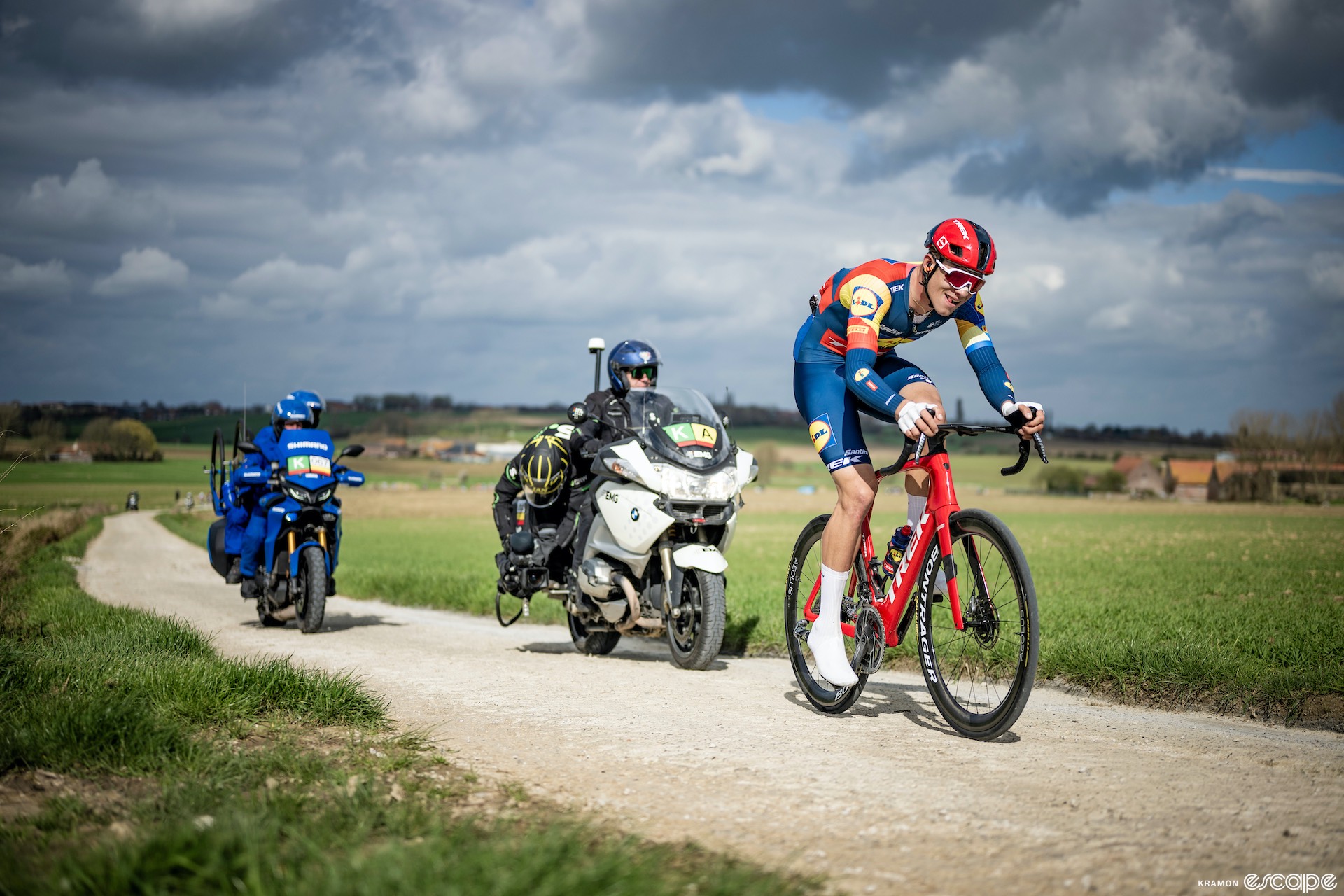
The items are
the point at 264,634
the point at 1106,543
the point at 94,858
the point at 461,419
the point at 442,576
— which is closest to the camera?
the point at 94,858

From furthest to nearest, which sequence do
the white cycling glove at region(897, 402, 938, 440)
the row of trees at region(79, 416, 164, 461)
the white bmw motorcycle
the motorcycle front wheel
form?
the row of trees at region(79, 416, 164, 461), the white bmw motorcycle, the motorcycle front wheel, the white cycling glove at region(897, 402, 938, 440)

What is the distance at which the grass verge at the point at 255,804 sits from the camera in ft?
8.23

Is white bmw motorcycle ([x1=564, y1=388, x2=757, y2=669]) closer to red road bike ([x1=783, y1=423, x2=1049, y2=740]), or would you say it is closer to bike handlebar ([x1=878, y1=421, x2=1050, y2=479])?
red road bike ([x1=783, y1=423, x2=1049, y2=740])

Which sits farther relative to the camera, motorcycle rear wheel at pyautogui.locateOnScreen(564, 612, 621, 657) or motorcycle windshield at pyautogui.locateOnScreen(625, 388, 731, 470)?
motorcycle rear wheel at pyautogui.locateOnScreen(564, 612, 621, 657)

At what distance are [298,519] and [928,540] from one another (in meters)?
7.89

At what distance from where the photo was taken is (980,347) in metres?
5.32

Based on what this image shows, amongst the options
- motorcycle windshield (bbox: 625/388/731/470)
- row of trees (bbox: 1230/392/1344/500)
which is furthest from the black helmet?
row of trees (bbox: 1230/392/1344/500)

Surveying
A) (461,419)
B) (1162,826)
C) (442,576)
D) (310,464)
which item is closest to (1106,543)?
(442,576)

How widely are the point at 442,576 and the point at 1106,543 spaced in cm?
1735

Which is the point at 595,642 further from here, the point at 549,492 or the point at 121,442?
the point at 121,442

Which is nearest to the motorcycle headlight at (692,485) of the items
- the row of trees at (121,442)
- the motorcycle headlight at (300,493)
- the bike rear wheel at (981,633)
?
the bike rear wheel at (981,633)

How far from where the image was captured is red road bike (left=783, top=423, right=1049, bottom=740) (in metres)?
4.62

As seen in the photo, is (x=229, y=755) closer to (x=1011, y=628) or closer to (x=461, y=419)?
(x=1011, y=628)

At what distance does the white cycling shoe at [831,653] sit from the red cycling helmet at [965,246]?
6.41 feet
